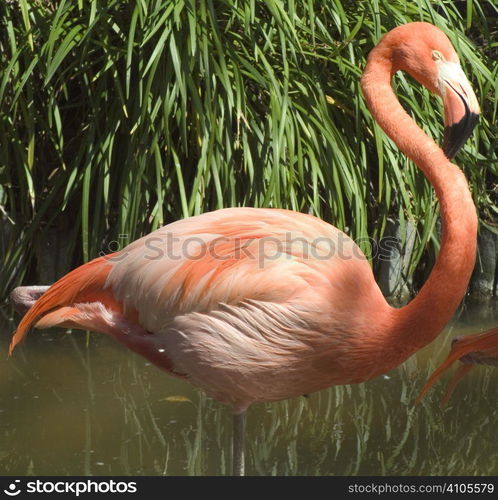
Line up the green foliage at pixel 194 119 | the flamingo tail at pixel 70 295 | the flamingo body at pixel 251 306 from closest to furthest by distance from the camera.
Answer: the flamingo body at pixel 251 306 < the flamingo tail at pixel 70 295 < the green foliage at pixel 194 119

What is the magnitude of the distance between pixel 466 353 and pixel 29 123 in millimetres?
2167

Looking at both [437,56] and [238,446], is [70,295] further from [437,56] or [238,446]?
[437,56]

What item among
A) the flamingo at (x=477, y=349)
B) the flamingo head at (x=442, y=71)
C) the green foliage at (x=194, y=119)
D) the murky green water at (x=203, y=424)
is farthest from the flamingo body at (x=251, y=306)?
the green foliage at (x=194, y=119)

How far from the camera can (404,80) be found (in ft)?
13.2

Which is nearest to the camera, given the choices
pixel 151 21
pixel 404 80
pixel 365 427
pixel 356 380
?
pixel 356 380

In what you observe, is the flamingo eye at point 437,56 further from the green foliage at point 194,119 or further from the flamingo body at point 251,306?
the green foliage at point 194,119

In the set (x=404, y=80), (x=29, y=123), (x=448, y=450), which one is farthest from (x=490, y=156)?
(x=29, y=123)

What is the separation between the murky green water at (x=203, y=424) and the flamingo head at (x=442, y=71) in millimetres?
1024

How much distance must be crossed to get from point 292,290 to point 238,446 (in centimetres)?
50

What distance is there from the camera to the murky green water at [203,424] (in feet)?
8.82

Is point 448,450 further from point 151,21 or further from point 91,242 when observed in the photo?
point 151,21

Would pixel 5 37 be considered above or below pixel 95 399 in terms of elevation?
above

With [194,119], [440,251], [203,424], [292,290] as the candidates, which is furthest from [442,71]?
[194,119]

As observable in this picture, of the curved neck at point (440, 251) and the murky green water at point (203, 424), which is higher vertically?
the curved neck at point (440, 251)
